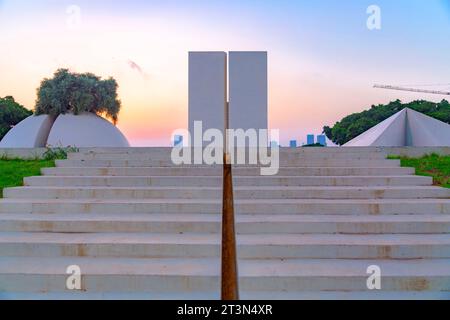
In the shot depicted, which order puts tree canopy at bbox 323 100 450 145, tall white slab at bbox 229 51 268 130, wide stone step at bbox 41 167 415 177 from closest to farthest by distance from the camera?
wide stone step at bbox 41 167 415 177, tall white slab at bbox 229 51 268 130, tree canopy at bbox 323 100 450 145

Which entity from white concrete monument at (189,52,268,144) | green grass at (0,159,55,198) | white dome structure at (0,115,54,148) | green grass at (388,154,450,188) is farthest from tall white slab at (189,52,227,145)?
white dome structure at (0,115,54,148)

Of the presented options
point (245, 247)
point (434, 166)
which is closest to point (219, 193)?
point (245, 247)

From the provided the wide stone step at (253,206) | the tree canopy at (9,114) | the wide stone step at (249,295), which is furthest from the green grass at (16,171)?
the tree canopy at (9,114)

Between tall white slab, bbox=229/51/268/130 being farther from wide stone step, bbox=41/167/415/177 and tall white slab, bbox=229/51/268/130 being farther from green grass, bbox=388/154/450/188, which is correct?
green grass, bbox=388/154/450/188

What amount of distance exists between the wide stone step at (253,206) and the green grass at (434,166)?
27.5 inches

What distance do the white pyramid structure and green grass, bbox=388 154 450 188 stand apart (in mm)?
4066

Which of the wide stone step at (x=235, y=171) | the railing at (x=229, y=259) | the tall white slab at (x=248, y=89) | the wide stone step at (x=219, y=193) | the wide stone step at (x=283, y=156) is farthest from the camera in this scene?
the tall white slab at (x=248, y=89)

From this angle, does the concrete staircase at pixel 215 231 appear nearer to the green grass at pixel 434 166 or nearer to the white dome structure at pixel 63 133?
the green grass at pixel 434 166

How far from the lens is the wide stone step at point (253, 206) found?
3443 mm

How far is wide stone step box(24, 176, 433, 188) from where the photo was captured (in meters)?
4.08

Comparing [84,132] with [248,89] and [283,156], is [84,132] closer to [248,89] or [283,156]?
[248,89]

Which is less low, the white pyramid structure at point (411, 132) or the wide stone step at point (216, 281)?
the white pyramid structure at point (411, 132)
